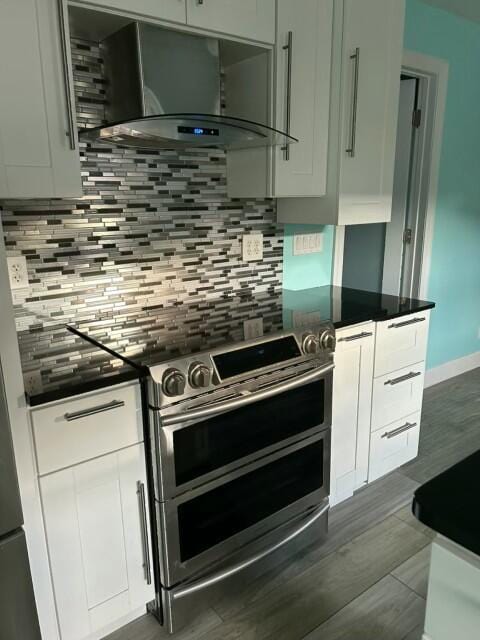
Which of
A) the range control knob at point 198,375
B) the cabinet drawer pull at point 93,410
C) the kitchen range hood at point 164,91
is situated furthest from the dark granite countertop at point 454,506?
the kitchen range hood at point 164,91

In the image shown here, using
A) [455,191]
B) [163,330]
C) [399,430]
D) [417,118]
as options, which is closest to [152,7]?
[163,330]

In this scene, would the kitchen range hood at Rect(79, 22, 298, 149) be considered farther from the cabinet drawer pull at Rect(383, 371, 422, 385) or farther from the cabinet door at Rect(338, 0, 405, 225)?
the cabinet drawer pull at Rect(383, 371, 422, 385)

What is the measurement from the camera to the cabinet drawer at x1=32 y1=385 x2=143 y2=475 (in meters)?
1.30

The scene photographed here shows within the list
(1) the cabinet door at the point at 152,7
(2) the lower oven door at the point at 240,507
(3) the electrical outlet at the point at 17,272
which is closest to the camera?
(1) the cabinet door at the point at 152,7

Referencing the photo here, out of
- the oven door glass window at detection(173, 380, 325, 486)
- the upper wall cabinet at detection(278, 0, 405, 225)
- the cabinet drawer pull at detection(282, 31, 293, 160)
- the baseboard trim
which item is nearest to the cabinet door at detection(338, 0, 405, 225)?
the upper wall cabinet at detection(278, 0, 405, 225)

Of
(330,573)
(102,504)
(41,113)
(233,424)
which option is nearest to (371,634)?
(330,573)

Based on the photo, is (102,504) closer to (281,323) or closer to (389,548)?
(281,323)

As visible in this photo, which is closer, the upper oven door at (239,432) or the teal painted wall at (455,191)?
the upper oven door at (239,432)

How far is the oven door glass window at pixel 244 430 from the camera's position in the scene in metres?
1.52

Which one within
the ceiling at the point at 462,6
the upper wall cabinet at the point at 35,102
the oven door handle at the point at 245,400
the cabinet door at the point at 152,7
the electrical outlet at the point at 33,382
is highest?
the ceiling at the point at 462,6

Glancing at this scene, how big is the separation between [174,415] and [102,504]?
340mm

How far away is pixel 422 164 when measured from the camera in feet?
10.4

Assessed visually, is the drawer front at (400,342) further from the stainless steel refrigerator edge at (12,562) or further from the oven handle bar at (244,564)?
the stainless steel refrigerator edge at (12,562)

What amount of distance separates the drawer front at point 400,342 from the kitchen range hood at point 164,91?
936mm
